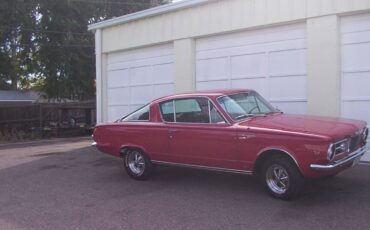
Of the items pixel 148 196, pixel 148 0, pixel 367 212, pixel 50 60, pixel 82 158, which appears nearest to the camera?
pixel 367 212

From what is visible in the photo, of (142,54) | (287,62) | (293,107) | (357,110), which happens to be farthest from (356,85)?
(142,54)

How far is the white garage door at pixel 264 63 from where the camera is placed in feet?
36.2

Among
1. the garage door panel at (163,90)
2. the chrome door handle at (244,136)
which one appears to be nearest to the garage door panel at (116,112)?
the garage door panel at (163,90)

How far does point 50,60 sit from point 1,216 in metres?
20.2

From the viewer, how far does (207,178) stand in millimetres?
9266

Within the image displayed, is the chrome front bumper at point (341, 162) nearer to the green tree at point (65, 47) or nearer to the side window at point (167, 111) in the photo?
the side window at point (167, 111)

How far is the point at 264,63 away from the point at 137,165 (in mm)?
4193

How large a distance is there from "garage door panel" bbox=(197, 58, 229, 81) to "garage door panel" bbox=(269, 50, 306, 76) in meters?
1.40

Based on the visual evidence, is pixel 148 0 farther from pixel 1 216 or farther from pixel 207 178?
pixel 1 216

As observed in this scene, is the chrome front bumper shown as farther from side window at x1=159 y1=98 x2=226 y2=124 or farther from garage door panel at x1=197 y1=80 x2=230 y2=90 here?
garage door panel at x1=197 y1=80 x2=230 y2=90

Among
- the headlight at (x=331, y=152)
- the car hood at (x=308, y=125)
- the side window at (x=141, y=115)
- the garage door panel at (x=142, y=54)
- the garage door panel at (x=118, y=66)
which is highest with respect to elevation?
the garage door panel at (x=142, y=54)

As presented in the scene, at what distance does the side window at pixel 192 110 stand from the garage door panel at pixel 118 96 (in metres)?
6.79

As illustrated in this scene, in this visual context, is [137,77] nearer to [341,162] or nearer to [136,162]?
[136,162]

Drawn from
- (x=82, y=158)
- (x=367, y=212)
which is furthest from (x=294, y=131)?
(x=82, y=158)
